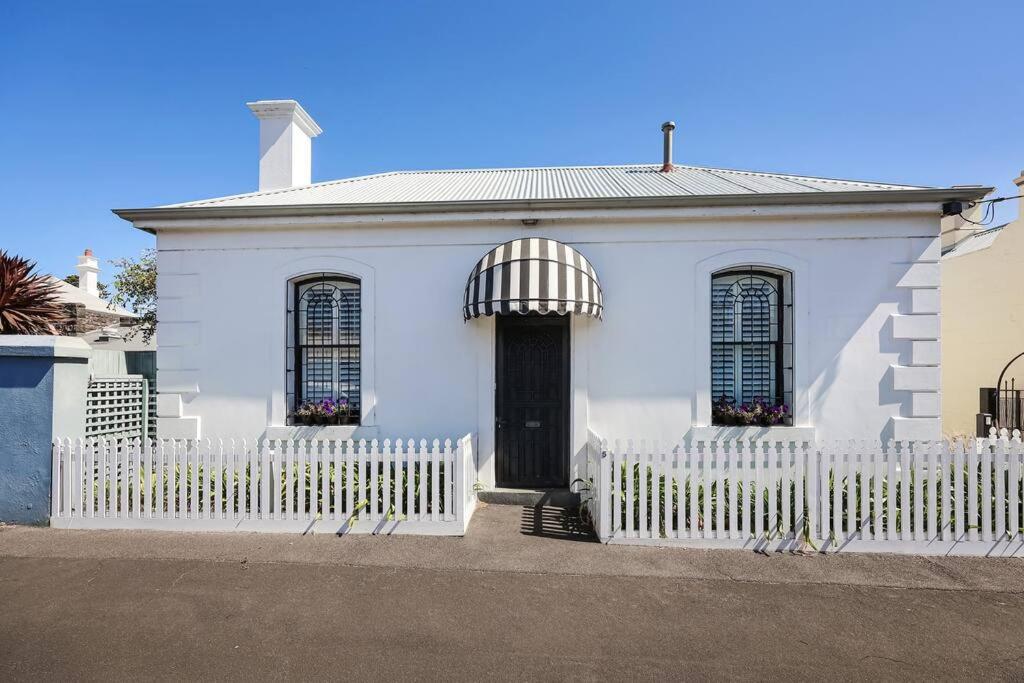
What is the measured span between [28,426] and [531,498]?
242 inches

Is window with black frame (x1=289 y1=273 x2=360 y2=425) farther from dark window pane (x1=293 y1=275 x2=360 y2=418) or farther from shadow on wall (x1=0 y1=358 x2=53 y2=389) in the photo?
shadow on wall (x1=0 y1=358 x2=53 y2=389)

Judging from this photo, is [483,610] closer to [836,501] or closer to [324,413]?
[836,501]

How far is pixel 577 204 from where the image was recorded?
694cm

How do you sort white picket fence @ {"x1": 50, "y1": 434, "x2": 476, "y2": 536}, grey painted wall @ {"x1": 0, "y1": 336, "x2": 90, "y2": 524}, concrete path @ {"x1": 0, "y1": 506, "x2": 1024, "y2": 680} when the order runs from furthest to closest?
grey painted wall @ {"x1": 0, "y1": 336, "x2": 90, "y2": 524} < white picket fence @ {"x1": 50, "y1": 434, "x2": 476, "y2": 536} < concrete path @ {"x1": 0, "y1": 506, "x2": 1024, "y2": 680}

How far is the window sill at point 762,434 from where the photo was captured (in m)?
6.81

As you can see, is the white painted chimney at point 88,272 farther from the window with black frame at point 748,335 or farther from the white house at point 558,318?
the window with black frame at point 748,335

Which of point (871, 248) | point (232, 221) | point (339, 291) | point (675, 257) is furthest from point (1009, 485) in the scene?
point (232, 221)

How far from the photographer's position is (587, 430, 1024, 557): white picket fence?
525 cm

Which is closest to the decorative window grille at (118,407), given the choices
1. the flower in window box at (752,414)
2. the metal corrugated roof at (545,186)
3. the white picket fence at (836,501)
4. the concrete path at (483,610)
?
the concrete path at (483,610)

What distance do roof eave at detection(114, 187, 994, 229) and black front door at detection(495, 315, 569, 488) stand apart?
160 cm

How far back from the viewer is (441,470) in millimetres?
6363

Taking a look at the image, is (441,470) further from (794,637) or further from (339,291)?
(794,637)

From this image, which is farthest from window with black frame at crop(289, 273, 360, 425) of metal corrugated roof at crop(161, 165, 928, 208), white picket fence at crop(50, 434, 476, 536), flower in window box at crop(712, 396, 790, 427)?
flower in window box at crop(712, 396, 790, 427)

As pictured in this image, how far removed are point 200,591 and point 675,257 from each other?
262 inches
